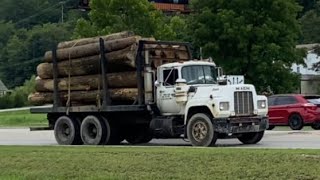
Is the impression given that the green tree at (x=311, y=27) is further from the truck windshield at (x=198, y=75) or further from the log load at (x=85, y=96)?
the truck windshield at (x=198, y=75)

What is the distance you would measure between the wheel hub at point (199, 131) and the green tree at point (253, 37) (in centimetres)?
1996

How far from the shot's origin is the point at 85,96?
24484 mm

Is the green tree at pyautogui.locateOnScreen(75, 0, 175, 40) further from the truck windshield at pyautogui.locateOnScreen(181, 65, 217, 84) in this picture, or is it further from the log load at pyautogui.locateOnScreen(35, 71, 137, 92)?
the truck windshield at pyautogui.locateOnScreen(181, 65, 217, 84)

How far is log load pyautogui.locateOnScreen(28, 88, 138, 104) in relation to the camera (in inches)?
905

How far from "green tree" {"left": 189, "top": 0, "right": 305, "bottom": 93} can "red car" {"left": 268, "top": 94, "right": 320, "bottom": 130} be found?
782 centimetres

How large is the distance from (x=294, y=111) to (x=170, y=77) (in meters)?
11.3

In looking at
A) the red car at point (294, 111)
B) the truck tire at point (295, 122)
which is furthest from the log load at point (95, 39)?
the truck tire at point (295, 122)

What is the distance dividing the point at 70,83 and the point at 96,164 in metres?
9.95

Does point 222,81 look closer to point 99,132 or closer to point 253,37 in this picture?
point 99,132

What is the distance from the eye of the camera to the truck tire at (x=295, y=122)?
3186 centimetres

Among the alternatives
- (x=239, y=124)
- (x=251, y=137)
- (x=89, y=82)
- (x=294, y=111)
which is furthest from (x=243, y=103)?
(x=294, y=111)

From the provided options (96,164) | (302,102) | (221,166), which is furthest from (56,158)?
(302,102)

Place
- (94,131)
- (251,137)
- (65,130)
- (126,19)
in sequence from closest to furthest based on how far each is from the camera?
(251,137) < (94,131) < (65,130) < (126,19)

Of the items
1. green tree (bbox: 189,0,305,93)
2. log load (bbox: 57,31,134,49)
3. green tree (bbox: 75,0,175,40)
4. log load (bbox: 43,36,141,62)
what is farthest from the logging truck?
green tree (bbox: 75,0,175,40)
